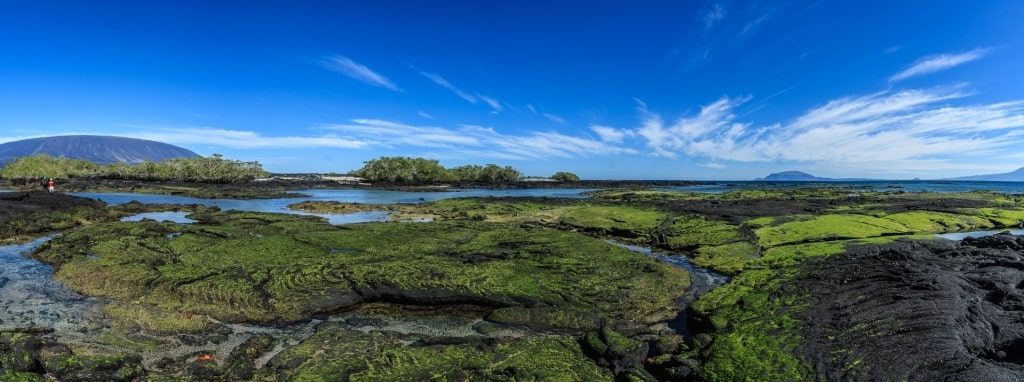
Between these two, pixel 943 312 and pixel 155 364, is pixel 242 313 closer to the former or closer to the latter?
pixel 155 364

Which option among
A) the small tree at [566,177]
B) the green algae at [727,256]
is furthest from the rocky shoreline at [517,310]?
the small tree at [566,177]

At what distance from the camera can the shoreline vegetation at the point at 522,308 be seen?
351 inches

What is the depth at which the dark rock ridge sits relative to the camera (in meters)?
8.37

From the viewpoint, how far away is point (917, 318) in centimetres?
1032

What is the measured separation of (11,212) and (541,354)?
41.7m

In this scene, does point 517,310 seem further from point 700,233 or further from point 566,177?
point 566,177

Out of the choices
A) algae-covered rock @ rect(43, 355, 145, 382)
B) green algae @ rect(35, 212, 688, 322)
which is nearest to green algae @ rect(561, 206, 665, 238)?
green algae @ rect(35, 212, 688, 322)

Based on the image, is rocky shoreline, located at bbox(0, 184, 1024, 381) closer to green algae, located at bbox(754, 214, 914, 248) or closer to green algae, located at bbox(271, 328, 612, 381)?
green algae, located at bbox(271, 328, 612, 381)

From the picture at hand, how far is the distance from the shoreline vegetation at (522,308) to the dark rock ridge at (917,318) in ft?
0.18

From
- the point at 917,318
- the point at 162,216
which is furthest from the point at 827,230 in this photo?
the point at 162,216

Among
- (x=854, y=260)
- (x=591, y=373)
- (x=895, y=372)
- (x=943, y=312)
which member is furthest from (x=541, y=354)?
(x=854, y=260)

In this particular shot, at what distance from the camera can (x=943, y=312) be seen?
10570 mm

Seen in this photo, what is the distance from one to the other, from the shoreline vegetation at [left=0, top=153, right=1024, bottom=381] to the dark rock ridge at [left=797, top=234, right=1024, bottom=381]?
6 centimetres

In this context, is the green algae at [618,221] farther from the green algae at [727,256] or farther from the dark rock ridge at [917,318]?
the dark rock ridge at [917,318]
